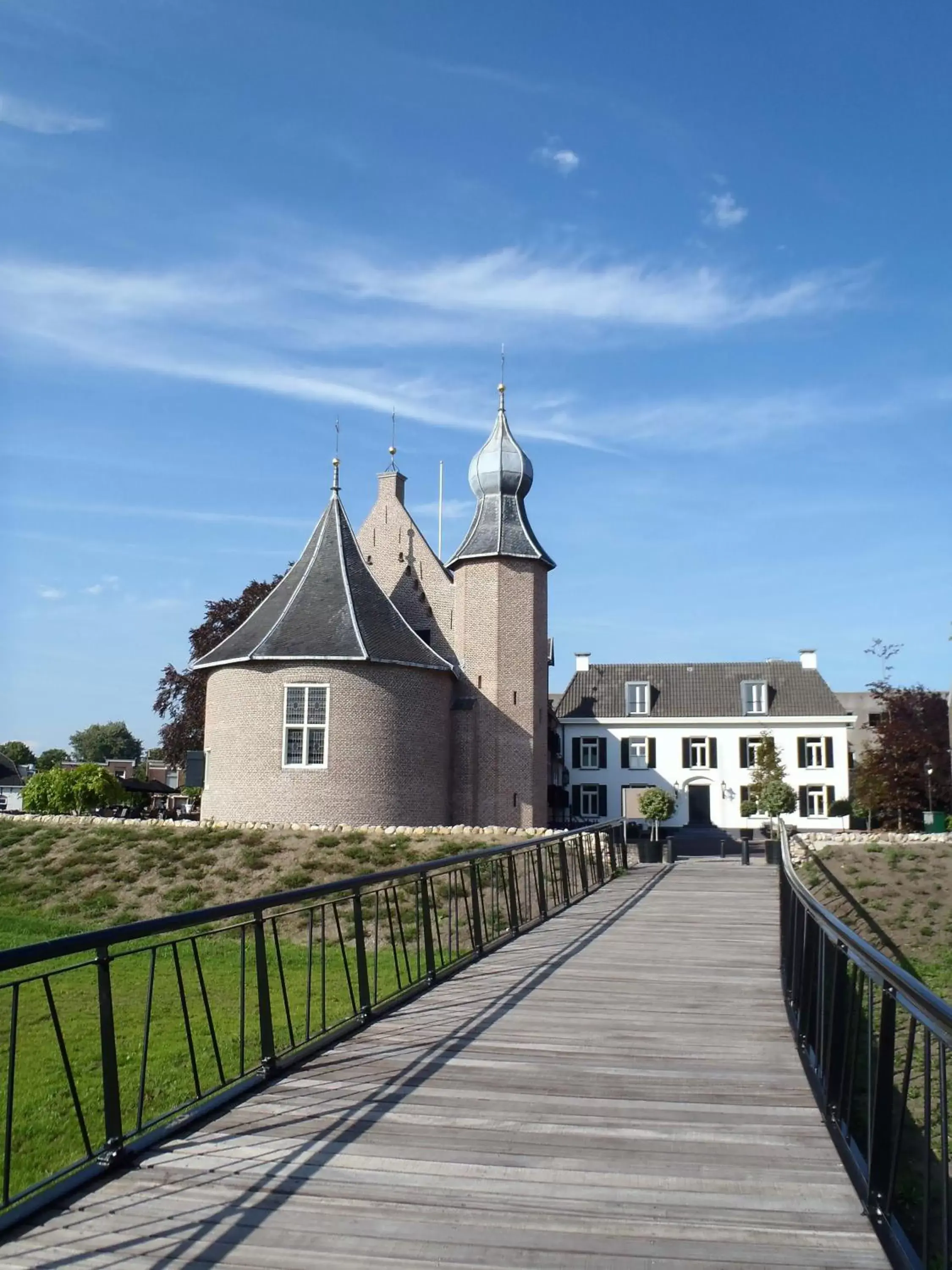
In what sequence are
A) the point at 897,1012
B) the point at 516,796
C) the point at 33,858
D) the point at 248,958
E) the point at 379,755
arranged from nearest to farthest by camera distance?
the point at 897,1012 → the point at 248,958 → the point at 33,858 → the point at 379,755 → the point at 516,796

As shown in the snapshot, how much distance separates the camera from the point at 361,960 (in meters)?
7.41

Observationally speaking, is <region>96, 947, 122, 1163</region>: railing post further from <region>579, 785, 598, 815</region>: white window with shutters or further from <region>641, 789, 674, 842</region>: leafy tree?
<region>579, 785, 598, 815</region>: white window with shutters

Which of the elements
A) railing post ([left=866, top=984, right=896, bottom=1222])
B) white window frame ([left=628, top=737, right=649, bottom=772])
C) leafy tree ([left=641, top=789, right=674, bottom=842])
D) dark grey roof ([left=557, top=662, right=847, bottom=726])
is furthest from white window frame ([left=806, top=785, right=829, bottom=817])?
railing post ([left=866, top=984, right=896, bottom=1222])

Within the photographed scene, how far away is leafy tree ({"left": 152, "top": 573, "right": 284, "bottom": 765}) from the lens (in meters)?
39.8

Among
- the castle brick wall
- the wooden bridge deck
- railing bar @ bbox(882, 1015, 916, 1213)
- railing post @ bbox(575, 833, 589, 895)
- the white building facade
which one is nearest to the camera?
the wooden bridge deck

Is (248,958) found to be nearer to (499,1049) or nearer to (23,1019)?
(23,1019)

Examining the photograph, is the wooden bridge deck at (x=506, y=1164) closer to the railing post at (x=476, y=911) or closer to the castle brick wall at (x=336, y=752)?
the railing post at (x=476, y=911)

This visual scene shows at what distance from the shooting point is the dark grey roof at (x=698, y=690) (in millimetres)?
46906

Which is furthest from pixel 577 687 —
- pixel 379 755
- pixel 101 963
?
pixel 101 963

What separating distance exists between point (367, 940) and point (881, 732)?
26.9 metres

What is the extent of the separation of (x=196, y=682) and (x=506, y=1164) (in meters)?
36.8

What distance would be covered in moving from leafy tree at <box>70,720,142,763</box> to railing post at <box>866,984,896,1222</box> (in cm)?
12320

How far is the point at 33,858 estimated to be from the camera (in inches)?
962

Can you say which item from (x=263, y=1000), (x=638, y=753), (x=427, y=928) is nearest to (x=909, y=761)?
(x=638, y=753)
